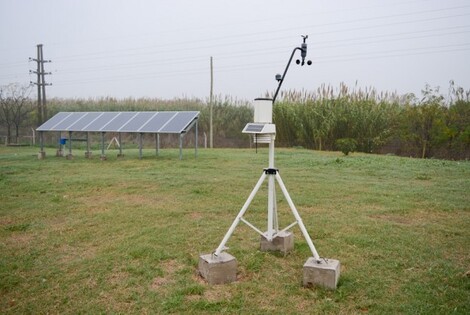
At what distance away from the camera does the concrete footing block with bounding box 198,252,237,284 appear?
12.1ft

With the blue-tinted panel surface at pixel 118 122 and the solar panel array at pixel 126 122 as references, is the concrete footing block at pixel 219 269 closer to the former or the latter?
the solar panel array at pixel 126 122

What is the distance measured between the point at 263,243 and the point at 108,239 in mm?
1873

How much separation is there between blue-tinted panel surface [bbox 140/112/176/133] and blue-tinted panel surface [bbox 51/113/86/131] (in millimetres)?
3168

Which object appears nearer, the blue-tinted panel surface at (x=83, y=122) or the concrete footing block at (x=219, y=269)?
the concrete footing block at (x=219, y=269)

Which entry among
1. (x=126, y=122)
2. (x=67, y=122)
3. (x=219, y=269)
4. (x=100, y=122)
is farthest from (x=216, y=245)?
(x=67, y=122)

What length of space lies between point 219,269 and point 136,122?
11029 mm

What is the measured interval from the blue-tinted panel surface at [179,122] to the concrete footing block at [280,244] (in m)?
8.49

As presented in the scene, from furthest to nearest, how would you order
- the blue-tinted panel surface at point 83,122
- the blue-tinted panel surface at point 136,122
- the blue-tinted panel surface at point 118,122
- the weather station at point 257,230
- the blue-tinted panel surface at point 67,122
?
the blue-tinted panel surface at point 67,122
the blue-tinted panel surface at point 83,122
the blue-tinted panel surface at point 118,122
the blue-tinted panel surface at point 136,122
the weather station at point 257,230

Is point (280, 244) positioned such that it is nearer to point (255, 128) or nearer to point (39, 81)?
point (255, 128)

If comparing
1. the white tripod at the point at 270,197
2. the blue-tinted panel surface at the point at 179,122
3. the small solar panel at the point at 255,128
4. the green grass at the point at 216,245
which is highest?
the blue-tinted panel surface at the point at 179,122

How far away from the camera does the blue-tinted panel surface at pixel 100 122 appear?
14126mm

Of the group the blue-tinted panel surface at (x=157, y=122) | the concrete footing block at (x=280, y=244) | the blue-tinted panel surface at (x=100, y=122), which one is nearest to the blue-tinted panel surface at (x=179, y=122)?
the blue-tinted panel surface at (x=157, y=122)

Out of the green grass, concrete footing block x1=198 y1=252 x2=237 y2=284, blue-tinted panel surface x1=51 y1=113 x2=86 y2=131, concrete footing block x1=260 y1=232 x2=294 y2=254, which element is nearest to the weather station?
concrete footing block x1=198 y1=252 x2=237 y2=284

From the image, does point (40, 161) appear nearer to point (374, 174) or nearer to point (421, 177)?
point (374, 174)
